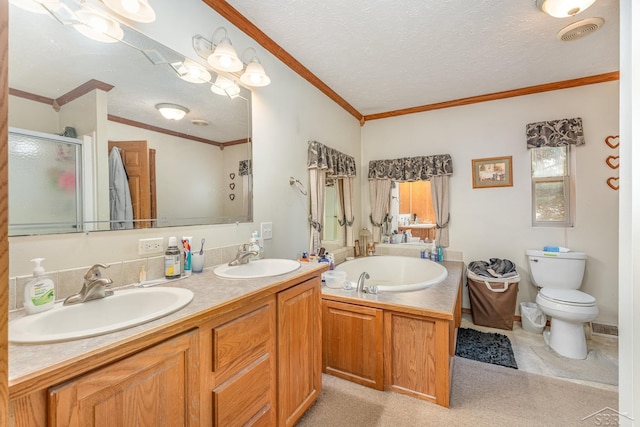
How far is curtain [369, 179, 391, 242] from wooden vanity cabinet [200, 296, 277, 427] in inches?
102

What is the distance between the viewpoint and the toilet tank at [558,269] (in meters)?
2.59

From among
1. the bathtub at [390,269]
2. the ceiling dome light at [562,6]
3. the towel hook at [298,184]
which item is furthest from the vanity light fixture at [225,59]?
the bathtub at [390,269]

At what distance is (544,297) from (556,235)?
0.84 metres

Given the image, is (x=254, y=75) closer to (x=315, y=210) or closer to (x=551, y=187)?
(x=315, y=210)

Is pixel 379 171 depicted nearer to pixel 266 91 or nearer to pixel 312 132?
pixel 312 132

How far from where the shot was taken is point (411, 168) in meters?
3.42

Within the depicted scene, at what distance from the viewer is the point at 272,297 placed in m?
1.26

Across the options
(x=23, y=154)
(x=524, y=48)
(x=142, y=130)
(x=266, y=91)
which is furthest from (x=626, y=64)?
(x=23, y=154)

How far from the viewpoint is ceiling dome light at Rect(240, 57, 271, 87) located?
66.9 inches

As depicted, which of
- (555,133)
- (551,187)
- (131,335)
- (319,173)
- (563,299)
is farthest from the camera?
(551,187)

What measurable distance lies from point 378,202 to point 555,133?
77.9 inches

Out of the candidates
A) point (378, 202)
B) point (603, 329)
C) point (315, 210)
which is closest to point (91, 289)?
point (315, 210)

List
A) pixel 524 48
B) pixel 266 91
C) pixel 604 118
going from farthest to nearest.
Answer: pixel 604 118 → pixel 524 48 → pixel 266 91

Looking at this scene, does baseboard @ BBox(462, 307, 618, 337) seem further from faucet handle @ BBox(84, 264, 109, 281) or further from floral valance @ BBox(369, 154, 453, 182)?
faucet handle @ BBox(84, 264, 109, 281)
